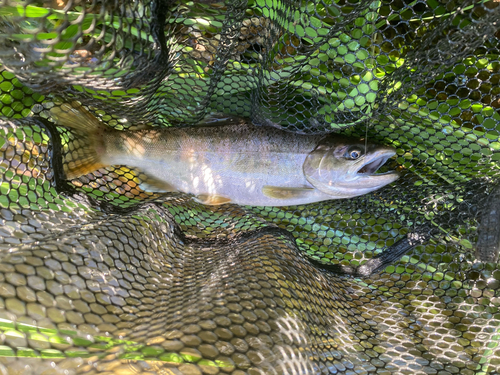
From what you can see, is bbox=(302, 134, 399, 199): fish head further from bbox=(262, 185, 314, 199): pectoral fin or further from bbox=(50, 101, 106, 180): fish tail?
bbox=(50, 101, 106, 180): fish tail

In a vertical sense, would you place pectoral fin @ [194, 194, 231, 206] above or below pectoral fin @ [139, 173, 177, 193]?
below

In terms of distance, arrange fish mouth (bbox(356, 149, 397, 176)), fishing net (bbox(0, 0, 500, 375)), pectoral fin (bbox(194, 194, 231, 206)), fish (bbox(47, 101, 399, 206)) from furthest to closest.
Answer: pectoral fin (bbox(194, 194, 231, 206))
fish (bbox(47, 101, 399, 206))
fish mouth (bbox(356, 149, 397, 176))
fishing net (bbox(0, 0, 500, 375))

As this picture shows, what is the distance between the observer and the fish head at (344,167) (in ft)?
6.56

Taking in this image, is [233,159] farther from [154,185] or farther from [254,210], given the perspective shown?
[154,185]

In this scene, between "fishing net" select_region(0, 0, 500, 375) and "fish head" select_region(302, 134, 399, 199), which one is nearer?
"fishing net" select_region(0, 0, 500, 375)

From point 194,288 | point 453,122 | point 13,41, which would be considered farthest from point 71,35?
point 453,122

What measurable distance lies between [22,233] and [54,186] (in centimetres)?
35

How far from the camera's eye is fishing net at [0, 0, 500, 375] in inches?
51.8

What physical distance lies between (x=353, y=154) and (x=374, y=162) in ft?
0.54

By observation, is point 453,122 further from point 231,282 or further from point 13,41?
point 13,41

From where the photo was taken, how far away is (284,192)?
2186 mm

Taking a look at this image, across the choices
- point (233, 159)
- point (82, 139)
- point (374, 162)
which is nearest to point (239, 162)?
point (233, 159)

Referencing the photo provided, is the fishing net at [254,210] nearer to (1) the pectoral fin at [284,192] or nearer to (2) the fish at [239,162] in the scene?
(2) the fish at [239,162]

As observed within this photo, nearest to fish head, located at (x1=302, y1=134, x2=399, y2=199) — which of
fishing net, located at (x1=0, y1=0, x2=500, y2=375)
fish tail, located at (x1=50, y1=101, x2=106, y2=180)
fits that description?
fishing net, located at (x1=0, y1=0, x2=500, y2=375)
